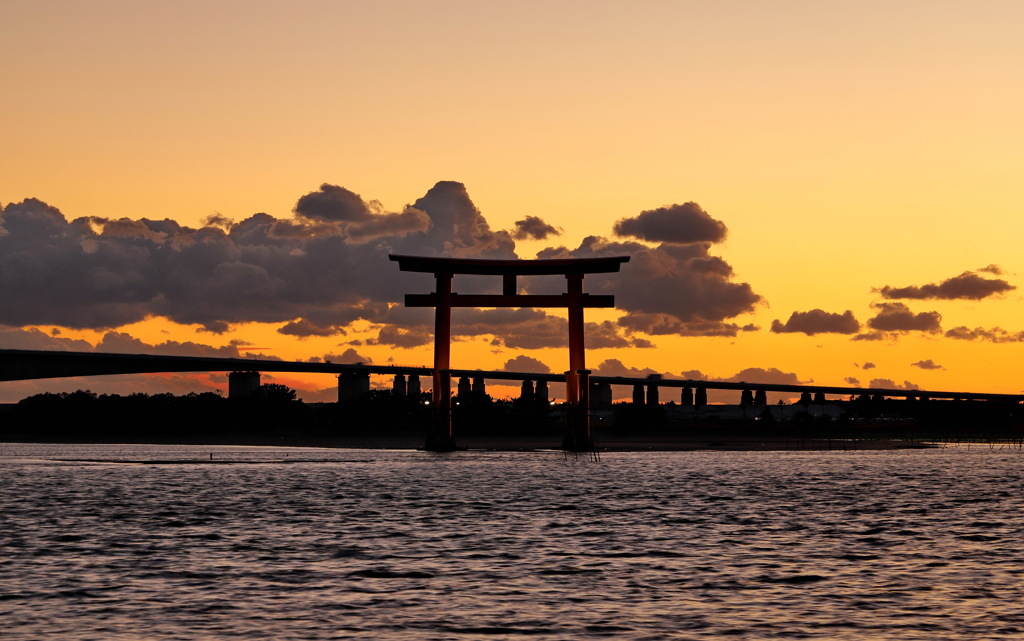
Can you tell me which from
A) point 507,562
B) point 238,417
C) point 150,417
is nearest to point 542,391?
point 238,417

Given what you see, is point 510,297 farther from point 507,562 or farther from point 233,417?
point 233,417

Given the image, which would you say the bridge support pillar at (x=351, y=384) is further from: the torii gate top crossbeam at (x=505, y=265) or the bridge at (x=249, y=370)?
the torii gate top crossbeam at (x=505, y=265)

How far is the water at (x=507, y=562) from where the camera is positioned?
21.2 meters

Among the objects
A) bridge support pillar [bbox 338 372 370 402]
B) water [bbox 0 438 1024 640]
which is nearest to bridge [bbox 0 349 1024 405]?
bridge support pillar [bbox 338 372 370 402]

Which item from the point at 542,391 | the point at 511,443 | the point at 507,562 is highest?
the point at 542,391

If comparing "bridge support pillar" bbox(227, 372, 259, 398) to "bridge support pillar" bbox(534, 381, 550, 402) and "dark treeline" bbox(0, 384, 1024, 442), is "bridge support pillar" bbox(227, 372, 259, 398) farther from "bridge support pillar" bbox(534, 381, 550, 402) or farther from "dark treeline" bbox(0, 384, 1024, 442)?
"bridge support pillar" bbox(534, 381, 550, 402)

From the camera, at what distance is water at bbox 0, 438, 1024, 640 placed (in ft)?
69.5

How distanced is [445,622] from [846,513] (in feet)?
101

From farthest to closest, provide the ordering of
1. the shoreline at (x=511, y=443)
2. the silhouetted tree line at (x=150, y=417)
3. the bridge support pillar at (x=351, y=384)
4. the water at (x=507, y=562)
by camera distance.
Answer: the silhouetted tree line at (x=150, y=417) → the bridge support pillar at (x=351, y=384) → the shoreline at (x=511, y=443) → the water at (x=507, y=562)

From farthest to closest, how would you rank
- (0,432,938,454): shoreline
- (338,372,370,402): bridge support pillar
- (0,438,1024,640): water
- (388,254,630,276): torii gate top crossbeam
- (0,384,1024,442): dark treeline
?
(0,384,1024,442): dark treeline
(338,372,370,402): bridge support pillar
(0,432,938,454): shoreline
(388,254,630,276): torii gate top crossbeam
(0,438,1024,640): water

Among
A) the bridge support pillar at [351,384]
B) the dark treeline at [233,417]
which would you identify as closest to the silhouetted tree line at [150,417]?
the dark treeline at [233,417]

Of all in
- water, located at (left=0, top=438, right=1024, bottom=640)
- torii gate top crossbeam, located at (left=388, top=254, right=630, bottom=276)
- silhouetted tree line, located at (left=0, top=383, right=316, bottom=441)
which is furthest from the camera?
silhouetted tree line, located at (left=0, top=383, right=316, bottom=441)

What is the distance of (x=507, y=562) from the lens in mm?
30594

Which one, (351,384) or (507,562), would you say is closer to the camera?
(507,562)
